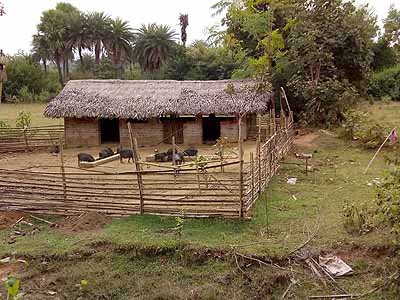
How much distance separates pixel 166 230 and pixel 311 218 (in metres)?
2.35

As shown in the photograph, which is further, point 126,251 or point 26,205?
point 26,205

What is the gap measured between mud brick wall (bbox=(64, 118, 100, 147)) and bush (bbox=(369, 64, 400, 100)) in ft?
48.2

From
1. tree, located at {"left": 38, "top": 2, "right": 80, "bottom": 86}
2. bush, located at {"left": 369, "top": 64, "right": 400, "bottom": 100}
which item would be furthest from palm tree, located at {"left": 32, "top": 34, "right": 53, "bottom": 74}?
bush, located at {"left": 369, "top": 64, "right": 400, "bottom": 100}

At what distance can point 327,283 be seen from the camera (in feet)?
19.4

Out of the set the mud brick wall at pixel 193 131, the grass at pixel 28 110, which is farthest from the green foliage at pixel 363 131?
the grass at pixel 28 110

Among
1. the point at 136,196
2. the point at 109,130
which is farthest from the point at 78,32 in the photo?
the point at 136,196

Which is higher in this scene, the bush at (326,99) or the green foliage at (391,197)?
the bush at (326,99)

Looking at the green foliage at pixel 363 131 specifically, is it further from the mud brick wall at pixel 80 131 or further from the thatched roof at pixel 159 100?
the mud brick wall at pixel 80 131

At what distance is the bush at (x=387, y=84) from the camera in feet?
80.7

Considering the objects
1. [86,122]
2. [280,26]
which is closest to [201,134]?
[86,122]

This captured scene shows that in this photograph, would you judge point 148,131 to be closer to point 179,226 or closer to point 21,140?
point 21,140

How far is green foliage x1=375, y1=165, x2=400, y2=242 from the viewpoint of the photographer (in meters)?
5.38

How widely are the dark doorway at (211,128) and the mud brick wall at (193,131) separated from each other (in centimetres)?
81

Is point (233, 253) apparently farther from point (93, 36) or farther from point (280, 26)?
point (93, 36)
